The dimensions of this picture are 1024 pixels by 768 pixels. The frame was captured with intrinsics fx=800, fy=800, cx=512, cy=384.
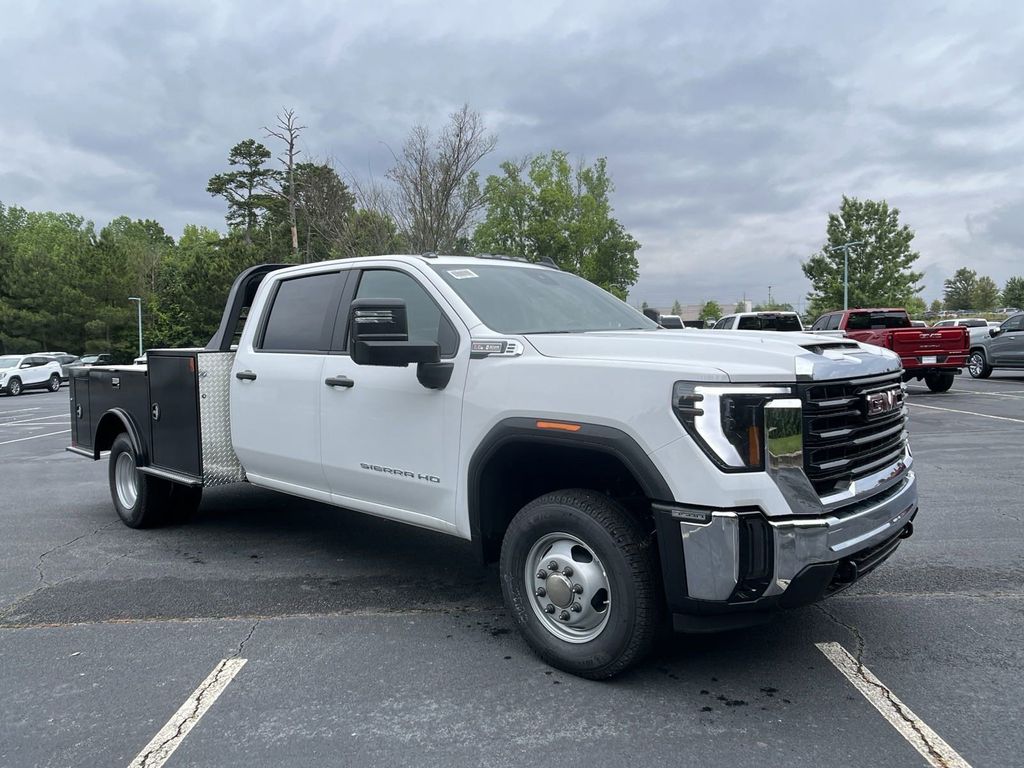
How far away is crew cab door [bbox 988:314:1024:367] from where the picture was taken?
20.7 m

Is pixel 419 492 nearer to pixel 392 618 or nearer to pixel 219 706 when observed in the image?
pixel 392 618

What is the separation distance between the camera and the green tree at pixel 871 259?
48219 mm

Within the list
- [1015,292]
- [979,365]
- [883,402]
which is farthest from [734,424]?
[1015,292]

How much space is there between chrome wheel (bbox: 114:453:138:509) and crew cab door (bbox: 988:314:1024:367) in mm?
21360

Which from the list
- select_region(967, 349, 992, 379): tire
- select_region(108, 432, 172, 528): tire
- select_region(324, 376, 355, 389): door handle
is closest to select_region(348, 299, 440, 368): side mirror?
select_region(324, 376, 355, 389): door handle

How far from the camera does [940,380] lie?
1833cm

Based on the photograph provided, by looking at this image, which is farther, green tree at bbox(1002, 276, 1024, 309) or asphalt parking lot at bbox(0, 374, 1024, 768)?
green tree at bbox(1002, 276, 1024, 309)

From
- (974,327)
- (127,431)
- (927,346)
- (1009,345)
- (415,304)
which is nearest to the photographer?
(415,304)

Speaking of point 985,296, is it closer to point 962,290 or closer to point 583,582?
point 962,290

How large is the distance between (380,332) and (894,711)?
8.79 ft

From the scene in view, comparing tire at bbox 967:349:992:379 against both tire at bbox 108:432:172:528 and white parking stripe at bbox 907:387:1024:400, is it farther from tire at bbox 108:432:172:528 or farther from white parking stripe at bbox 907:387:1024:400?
tire at bbox 108:432:172:528

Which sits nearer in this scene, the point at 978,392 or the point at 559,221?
the point at 978,392

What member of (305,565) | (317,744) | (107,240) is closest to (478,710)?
(317,744)

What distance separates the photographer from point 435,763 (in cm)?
287
